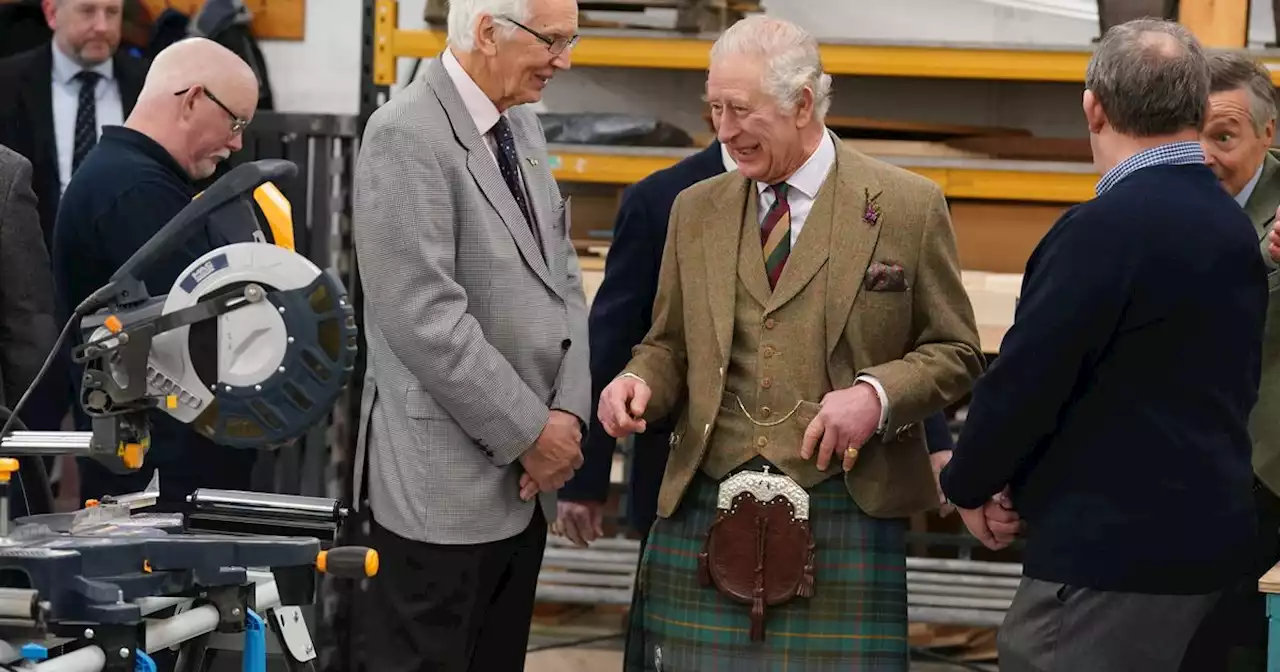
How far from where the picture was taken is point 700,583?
2580 mm

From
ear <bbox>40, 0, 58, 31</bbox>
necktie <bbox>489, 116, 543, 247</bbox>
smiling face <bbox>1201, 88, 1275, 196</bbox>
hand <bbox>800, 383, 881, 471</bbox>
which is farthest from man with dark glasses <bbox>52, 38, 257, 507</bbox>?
ear <bbox>40, 0, 58, 31</bbox>

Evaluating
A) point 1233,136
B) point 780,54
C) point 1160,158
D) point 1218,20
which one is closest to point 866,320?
point 780,54

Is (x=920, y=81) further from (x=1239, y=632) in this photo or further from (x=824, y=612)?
(x=824, y=612)

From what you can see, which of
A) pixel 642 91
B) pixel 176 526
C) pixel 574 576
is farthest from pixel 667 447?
pixel 642 91

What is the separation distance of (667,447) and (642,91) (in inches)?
111

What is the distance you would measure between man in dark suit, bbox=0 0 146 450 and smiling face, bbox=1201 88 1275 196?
3099 mm

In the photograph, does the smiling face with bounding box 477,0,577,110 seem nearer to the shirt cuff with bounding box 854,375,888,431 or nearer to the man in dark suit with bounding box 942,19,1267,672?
the shirt cuff with bounding box 854,375,888,431

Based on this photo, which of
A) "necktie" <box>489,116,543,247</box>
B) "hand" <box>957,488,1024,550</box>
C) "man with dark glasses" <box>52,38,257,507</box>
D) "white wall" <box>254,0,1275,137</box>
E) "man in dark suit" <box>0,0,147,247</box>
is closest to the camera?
"hand" <box>957,488,1024,550</box>

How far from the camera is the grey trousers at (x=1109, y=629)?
7.13 feet

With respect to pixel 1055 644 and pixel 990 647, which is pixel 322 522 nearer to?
pixel 1055 644

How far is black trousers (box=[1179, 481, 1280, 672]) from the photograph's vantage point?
2.88m

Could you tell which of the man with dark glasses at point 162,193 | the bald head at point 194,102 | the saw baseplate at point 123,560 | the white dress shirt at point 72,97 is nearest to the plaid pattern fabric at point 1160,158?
the saw baseplate at point 123,560

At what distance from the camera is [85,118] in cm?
487

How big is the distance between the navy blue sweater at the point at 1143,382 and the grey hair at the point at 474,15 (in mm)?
918
